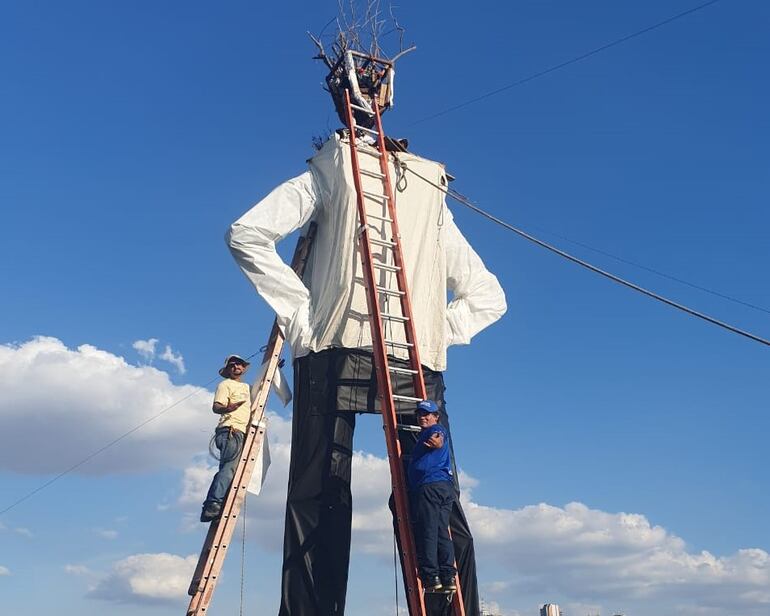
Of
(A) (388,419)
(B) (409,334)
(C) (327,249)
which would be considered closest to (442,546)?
(A) (388,419)

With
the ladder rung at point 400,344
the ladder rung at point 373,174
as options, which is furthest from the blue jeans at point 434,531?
the ladder rung at point 373,174

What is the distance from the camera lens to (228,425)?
784 cm

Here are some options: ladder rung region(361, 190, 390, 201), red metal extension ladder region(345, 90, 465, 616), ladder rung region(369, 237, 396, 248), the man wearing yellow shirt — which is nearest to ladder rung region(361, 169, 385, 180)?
red metal extension ladder region(345, 90, 465, 616)

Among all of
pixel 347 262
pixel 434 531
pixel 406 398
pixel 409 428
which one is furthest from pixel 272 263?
pixel 434 531

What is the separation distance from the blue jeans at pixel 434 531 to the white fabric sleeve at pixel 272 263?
87.4 inches

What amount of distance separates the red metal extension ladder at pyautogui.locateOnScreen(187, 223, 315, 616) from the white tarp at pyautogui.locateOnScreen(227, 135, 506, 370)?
1.20ft

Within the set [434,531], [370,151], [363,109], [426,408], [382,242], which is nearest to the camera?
[434,531]

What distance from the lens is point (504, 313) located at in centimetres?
923

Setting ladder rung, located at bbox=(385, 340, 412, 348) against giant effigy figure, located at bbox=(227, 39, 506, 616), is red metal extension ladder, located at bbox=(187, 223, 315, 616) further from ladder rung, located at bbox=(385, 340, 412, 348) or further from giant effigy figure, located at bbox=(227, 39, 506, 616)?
ladder rung, located at bbox=(385, 340, 412, 348)

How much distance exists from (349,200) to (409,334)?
4.68 feet

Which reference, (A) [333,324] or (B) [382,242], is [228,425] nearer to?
(A) [333,324]

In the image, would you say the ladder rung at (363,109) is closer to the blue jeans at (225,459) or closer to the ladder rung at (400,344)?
the ladder rung at (400,344)

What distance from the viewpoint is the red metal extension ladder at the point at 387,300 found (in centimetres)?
655

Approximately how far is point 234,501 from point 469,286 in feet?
10.5
